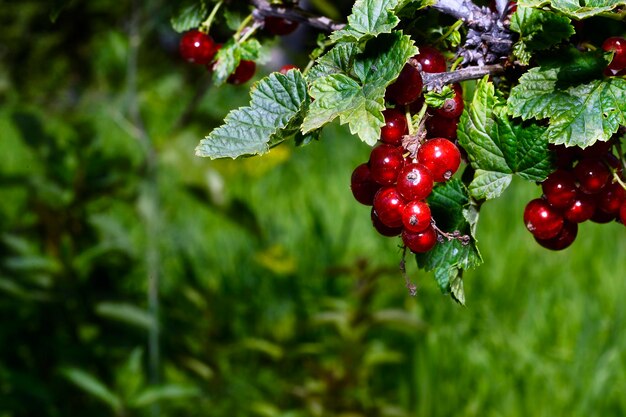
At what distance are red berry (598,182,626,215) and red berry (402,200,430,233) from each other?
7.7 inches

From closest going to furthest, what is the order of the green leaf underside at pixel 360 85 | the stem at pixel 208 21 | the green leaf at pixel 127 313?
the green leaf underside at pixel 360 85 < the stem at pixel 208 21 < the green leaf at pixel 127 313

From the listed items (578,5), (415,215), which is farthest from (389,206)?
(578,5)

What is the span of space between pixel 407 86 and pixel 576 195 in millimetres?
209

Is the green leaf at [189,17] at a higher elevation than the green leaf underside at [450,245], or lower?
higher

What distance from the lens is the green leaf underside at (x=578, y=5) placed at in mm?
639

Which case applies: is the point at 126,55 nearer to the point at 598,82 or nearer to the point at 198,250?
the point at 198,250

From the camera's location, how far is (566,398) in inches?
81.0

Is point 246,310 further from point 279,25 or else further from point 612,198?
point 612,198

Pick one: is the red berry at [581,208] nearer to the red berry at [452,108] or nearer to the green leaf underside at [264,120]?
the red berry at [452,108]

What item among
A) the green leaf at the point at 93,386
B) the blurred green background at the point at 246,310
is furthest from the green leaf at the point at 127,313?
the green leaf at the point at 93,386

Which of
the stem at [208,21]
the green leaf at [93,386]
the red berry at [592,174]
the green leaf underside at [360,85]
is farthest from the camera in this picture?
the green leaf at [93,386]

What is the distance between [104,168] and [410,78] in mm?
1459

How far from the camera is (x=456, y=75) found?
2.24ft

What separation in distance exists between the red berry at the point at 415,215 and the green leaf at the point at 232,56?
0.31 meters
